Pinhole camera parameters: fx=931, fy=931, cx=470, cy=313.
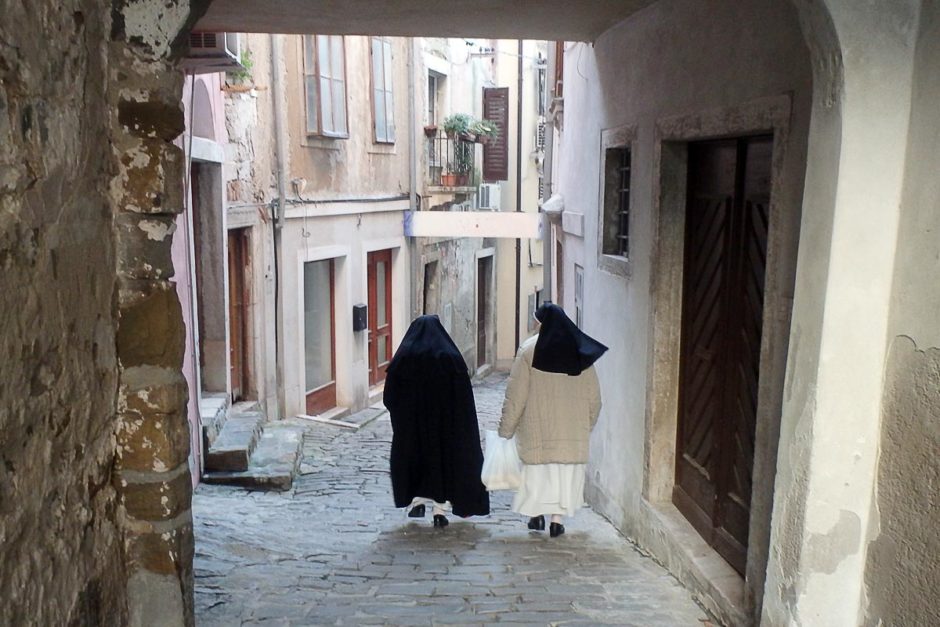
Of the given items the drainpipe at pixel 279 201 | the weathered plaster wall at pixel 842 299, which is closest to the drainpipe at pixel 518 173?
the drainpipe at pixel 279 201

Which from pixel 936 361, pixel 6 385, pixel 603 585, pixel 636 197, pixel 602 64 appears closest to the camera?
pixel 6 385

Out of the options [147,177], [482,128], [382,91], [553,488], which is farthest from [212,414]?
[482,128]

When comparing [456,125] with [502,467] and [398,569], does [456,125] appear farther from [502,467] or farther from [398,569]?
[398,569]

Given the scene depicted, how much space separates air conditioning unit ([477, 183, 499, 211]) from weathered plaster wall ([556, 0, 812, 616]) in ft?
36.2

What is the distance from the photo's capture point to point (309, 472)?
836cm

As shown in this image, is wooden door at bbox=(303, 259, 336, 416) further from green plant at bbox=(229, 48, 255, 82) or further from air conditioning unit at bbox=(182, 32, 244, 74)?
air conditioning unit at bbox=(182, 32, 244, 74)

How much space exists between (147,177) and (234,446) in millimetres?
5273

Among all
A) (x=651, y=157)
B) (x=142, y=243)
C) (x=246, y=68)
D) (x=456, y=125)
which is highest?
(x=246, y=68)

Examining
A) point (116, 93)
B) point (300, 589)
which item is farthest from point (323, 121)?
point (116, 93)

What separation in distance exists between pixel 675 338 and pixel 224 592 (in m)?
2.89

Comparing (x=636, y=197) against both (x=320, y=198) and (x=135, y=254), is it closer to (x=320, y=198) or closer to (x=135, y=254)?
(x=135, y=254)

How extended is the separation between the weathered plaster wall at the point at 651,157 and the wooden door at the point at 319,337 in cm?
414

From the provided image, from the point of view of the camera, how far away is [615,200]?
7238 millimetres

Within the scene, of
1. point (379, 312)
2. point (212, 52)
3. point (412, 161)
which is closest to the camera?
point (212, 52)
